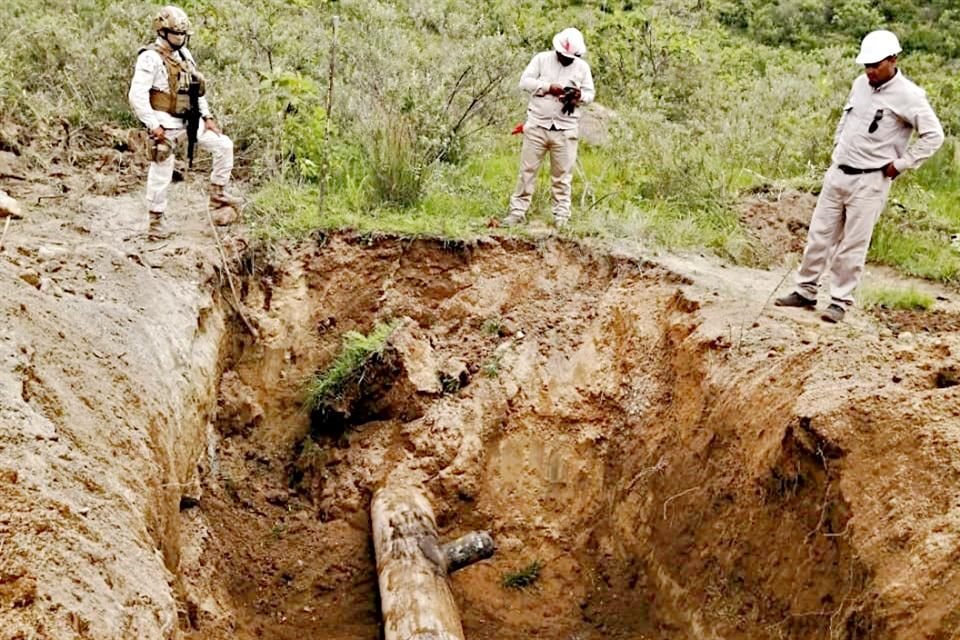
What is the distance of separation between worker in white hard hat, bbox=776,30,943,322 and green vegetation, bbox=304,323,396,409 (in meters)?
2.79

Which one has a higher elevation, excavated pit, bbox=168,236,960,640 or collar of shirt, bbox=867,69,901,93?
collar of shirt, bbox=867,69,901,93

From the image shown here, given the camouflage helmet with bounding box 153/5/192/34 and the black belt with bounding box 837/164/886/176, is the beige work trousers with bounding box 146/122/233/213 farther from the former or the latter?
the black belt with bounding box 837/164/886/176

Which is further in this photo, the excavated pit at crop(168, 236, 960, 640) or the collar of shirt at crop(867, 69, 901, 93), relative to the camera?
the collar of shirt at crop(867, 69, 901, 93)

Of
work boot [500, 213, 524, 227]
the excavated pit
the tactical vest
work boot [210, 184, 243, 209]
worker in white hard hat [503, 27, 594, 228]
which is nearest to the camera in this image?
the excavated pit

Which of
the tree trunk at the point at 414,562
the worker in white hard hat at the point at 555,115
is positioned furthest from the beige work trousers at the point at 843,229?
the tree trunk at the point at 414,562

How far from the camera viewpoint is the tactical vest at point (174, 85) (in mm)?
5785

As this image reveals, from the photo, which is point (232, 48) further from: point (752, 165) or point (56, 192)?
point (752, 165)

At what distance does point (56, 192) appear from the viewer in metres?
6.29

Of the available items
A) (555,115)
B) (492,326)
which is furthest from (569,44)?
(492,326)

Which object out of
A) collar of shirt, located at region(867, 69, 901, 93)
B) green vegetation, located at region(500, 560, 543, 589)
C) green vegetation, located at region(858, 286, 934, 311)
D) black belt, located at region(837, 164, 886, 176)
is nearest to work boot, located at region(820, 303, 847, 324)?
green vegetation, located at region(858, 286, 934, 311)

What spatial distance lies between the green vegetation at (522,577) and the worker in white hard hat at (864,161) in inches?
95.2

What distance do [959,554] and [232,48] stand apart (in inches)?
316

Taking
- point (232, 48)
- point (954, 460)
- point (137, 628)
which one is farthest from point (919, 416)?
point (232, 48)

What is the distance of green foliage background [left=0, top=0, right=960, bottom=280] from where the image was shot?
7160 mm
